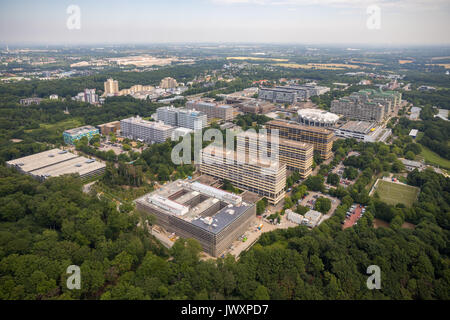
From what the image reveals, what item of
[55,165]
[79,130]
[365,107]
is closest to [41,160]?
[55,165]

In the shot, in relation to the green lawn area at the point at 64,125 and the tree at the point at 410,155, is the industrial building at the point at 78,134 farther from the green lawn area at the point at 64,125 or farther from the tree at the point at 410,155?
the tree at the point at 410,155

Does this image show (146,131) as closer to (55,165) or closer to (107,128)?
(107,128)

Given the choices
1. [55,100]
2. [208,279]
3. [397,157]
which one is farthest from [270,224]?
[55,100]

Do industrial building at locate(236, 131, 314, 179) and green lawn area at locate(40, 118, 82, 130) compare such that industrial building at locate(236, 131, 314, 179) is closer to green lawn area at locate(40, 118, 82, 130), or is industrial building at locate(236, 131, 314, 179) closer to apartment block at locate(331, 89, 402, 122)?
apartment block at locate(331, 89, 402, 122)

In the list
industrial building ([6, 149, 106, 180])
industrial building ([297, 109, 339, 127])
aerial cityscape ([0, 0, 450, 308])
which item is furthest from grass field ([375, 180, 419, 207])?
industrial building ([6, 149, 106, 180])

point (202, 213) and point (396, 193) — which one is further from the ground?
point (202, 213)
